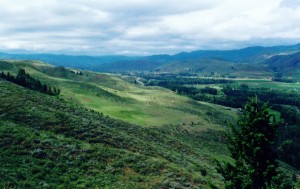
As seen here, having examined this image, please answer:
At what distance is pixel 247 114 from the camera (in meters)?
29.0

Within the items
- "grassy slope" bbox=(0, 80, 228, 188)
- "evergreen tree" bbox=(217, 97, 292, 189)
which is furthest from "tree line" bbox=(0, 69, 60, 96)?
"evergreen tree" bbox=(217, 97, 292, 189)

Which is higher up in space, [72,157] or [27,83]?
[27,83]

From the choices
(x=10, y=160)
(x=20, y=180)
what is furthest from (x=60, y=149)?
(x=20, y=180)

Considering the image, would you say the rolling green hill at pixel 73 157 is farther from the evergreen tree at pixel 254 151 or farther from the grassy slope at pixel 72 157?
the evergreen tree at pixel 254 151

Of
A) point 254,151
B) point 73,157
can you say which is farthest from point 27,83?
point 254,151

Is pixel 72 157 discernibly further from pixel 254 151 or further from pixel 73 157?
pixel 254 151

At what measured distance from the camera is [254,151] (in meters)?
27.3

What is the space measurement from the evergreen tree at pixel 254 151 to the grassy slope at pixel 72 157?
832cm

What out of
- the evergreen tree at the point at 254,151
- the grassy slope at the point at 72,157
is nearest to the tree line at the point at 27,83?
the grassy slope at the point at 72,157

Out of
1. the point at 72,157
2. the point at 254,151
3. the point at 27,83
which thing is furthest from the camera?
the point at 27,83

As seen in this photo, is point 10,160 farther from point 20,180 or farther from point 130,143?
point 130,143

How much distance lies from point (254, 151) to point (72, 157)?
810 inches

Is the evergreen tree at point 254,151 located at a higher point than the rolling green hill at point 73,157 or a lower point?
higher

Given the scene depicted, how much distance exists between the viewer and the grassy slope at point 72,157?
110 ft
